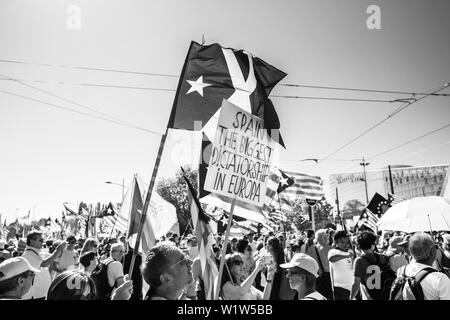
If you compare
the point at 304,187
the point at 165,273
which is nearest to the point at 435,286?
the point at 165,273

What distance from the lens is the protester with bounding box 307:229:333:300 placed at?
6.43 m

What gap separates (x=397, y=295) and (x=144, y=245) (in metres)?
4.03

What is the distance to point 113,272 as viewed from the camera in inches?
187

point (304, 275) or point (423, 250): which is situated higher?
point (423, 250)

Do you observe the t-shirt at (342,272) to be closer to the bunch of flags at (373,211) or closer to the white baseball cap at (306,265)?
the white baseball cap at (306,265)


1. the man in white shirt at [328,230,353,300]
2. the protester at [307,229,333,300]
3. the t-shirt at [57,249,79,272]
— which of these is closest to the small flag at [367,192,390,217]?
the protester at [307,229,333,300]

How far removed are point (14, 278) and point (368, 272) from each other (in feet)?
13.5

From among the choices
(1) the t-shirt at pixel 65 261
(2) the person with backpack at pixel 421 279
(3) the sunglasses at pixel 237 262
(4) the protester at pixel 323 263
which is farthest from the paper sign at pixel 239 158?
(1) the t-shirt at pixel 65 261

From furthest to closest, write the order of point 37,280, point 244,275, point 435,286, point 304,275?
point 37,280 < point 244,275 < point 304,275 < point 435,286

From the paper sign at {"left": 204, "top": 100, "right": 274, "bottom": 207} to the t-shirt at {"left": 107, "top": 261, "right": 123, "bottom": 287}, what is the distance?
6.98 feet

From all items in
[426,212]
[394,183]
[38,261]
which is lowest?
[394,183]

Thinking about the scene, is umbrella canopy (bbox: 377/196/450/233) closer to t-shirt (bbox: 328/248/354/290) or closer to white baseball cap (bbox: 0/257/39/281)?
t-shirt (bbox: 328/248/354/290)

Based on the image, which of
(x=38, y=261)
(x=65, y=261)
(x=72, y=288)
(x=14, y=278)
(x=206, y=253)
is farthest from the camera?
(x=65, y=261)

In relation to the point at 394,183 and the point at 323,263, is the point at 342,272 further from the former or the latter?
the point at 394,183
